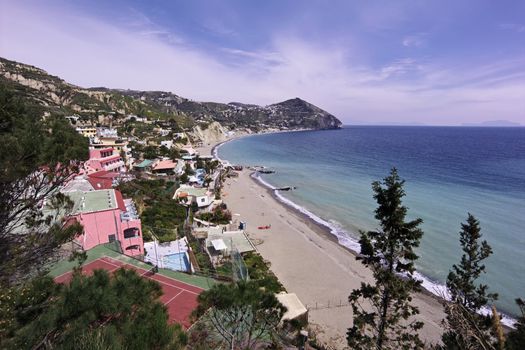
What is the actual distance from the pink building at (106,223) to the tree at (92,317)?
10.7m

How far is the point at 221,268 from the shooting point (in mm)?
20391

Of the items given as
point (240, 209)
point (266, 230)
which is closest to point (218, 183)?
point (240, 209)

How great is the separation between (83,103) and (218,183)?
80.5 metres

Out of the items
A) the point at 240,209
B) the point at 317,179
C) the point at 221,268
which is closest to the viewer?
the point at 221,268

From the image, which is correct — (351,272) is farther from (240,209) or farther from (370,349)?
(240,209)

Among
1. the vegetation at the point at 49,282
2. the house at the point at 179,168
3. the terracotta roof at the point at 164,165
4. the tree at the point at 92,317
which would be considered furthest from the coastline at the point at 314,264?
the vegetation at the point at 49,282

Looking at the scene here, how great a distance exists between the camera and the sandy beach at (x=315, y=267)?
1786 centimetres

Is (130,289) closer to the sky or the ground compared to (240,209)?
closer to the sky

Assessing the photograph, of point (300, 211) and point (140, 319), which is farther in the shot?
point (300, 211)

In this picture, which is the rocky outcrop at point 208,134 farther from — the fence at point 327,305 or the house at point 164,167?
the fence at point 327,305

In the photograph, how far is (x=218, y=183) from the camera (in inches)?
1955

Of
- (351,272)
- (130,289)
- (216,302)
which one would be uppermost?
(130,289)

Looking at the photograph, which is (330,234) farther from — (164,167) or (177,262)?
(164,167)

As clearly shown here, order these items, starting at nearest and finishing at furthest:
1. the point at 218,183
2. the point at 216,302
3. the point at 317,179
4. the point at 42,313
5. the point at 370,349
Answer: the point at 42,313, the point at 216,302, the point at 370,349, the point at 218,183, the point at 317,179
